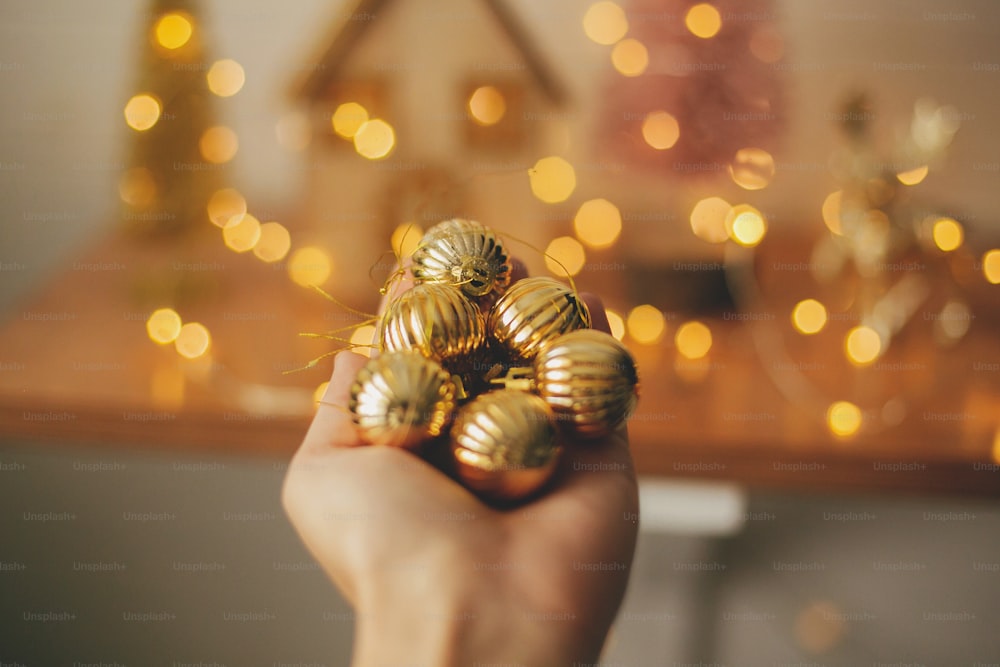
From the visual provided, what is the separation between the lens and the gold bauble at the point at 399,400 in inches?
20.9

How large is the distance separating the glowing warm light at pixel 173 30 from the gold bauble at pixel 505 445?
98cm

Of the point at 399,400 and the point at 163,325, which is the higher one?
the point at 399,400

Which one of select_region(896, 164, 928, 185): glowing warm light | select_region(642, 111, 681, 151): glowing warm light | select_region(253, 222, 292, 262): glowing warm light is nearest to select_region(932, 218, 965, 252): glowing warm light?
select_region(896, 164, 928, 185): glowing warm light

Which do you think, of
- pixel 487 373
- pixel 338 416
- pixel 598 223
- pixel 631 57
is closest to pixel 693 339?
pixel 598 223

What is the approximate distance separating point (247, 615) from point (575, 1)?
4.10 ft

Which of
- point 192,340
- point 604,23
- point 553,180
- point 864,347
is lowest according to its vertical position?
point 192,340

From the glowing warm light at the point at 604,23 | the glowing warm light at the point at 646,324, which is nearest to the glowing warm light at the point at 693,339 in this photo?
the glowing warm light at the point at 646,324

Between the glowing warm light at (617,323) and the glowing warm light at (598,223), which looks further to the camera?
the glowing warm light at (598,223)

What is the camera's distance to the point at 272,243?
4.68ft

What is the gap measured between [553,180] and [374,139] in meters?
0.38

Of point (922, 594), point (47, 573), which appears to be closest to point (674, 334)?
point (922, 594)

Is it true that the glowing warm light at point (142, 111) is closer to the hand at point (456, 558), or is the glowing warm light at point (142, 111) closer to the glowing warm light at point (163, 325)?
the glowing warm light at point (163, 325)

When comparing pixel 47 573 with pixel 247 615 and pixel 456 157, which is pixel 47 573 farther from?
pixel 456 157

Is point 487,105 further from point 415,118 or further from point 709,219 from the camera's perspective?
point 709,219
